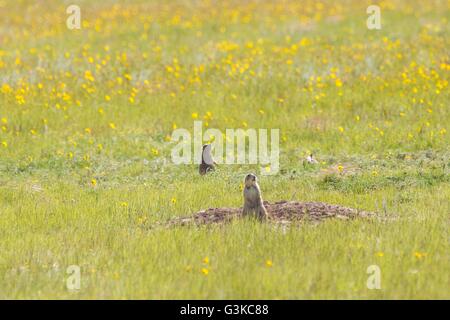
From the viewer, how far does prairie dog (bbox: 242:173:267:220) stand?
10.6 m

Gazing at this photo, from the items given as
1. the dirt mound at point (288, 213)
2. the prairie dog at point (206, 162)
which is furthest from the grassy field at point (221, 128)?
the dirt mound at point (288, 213)

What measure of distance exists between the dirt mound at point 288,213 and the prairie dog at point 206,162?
9.91 feet

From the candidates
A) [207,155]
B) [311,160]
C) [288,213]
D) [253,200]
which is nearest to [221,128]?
[207,155]

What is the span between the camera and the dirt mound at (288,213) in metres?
10.9

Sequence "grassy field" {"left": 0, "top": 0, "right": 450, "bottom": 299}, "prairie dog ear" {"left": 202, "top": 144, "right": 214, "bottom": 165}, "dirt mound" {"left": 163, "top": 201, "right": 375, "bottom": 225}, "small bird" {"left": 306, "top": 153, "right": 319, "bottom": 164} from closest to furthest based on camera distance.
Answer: "grassy field" {"left": 0, "top": 0, "right": 450, "bottom": 299}
"dirt mound" {"left": 163, "top": 201, "right": 375, "bottom": 225}
"prairie dog ear" {"left": 202, "top": 144, "right": 214, "bottom": 165}
"small bird" {"left": 306, "top": 153, "right": 319, "bottom": 164}

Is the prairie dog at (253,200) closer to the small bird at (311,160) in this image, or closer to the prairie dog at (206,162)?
the prairie dog at (206,162)

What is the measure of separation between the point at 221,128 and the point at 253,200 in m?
6.96

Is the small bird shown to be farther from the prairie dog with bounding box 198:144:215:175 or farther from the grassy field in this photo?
the prairie dog with bounding box 198:144:215:175

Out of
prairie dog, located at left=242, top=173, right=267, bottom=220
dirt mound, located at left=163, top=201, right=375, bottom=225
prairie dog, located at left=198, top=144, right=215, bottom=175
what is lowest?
dirt mound, located at left=163, top=201, right=375, bottom=225

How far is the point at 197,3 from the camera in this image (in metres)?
30.8

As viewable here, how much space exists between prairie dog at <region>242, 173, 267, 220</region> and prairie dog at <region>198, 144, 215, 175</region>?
384 cm

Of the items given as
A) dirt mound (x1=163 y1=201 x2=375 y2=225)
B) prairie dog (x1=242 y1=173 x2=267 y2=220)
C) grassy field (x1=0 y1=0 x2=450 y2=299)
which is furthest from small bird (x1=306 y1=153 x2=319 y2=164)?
prairie dog (x1=242 y1=173 x2=267 y2=220)

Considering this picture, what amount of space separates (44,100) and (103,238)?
9058 millimetres
